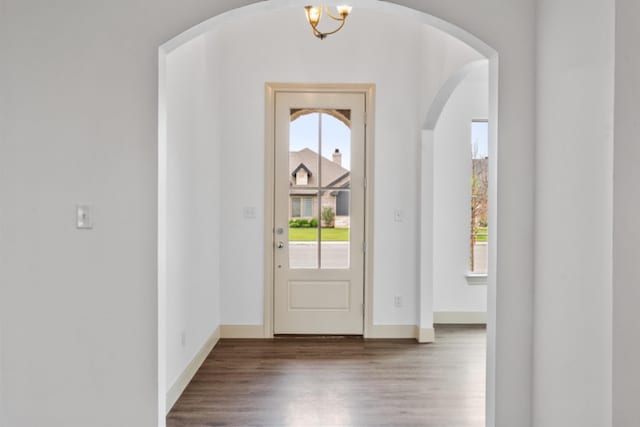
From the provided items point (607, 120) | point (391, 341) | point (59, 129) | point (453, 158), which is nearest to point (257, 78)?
point (453, 158)

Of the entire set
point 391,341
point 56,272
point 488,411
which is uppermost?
point 56,272

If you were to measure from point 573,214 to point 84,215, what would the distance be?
2.00 meters

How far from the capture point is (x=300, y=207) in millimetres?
4273

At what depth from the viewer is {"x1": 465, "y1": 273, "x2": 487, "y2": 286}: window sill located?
471 centimetres

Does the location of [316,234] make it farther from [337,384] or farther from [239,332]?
[337,384]

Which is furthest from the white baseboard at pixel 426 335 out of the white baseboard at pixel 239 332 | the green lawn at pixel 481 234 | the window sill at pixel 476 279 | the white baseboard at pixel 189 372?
the white baseboard at pixel 189 372

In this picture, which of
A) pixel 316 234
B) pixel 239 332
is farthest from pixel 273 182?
pixel 239 332

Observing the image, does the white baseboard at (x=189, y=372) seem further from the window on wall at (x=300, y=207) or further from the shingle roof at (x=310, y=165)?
the shingle roof at (x=310, y=165)

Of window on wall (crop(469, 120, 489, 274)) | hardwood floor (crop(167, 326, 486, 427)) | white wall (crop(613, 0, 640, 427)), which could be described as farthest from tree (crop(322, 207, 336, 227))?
white wall (crop(613, 0, 640, 427))

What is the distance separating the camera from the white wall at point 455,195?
185 inches

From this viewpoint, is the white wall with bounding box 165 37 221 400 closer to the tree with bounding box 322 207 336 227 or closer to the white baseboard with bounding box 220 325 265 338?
the white baseboard with bounding box 220 325 265 338

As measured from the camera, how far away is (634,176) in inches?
53.4

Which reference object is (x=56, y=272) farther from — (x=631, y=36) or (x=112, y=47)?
(x=631, y=36)

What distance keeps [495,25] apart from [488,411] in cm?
169
